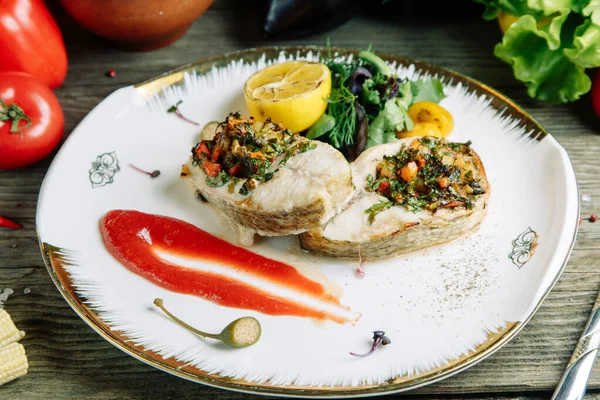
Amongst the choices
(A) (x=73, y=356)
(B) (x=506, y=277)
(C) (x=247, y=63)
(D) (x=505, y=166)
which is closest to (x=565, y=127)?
(D) (x=505, y=166)

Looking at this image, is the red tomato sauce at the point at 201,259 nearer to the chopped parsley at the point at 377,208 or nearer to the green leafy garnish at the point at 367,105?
the chopped parsley at the point at 377,208

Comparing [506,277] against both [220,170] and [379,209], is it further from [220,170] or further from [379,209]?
[220,170]

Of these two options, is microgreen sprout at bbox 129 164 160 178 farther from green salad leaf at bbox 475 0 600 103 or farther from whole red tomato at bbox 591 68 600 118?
whole red tomato at bbox 591 68 600 118

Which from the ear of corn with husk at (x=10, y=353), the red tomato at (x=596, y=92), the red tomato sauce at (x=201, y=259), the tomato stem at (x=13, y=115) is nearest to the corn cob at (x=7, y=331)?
the ear of corn with husk at (x=10, y=353)

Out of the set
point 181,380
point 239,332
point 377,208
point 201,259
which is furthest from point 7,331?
point 377,208

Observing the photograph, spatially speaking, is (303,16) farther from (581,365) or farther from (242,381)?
(581,365)

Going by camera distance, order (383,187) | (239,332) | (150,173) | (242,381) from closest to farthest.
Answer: (242,381)
(239,332)
(383,187)
(150,173)
